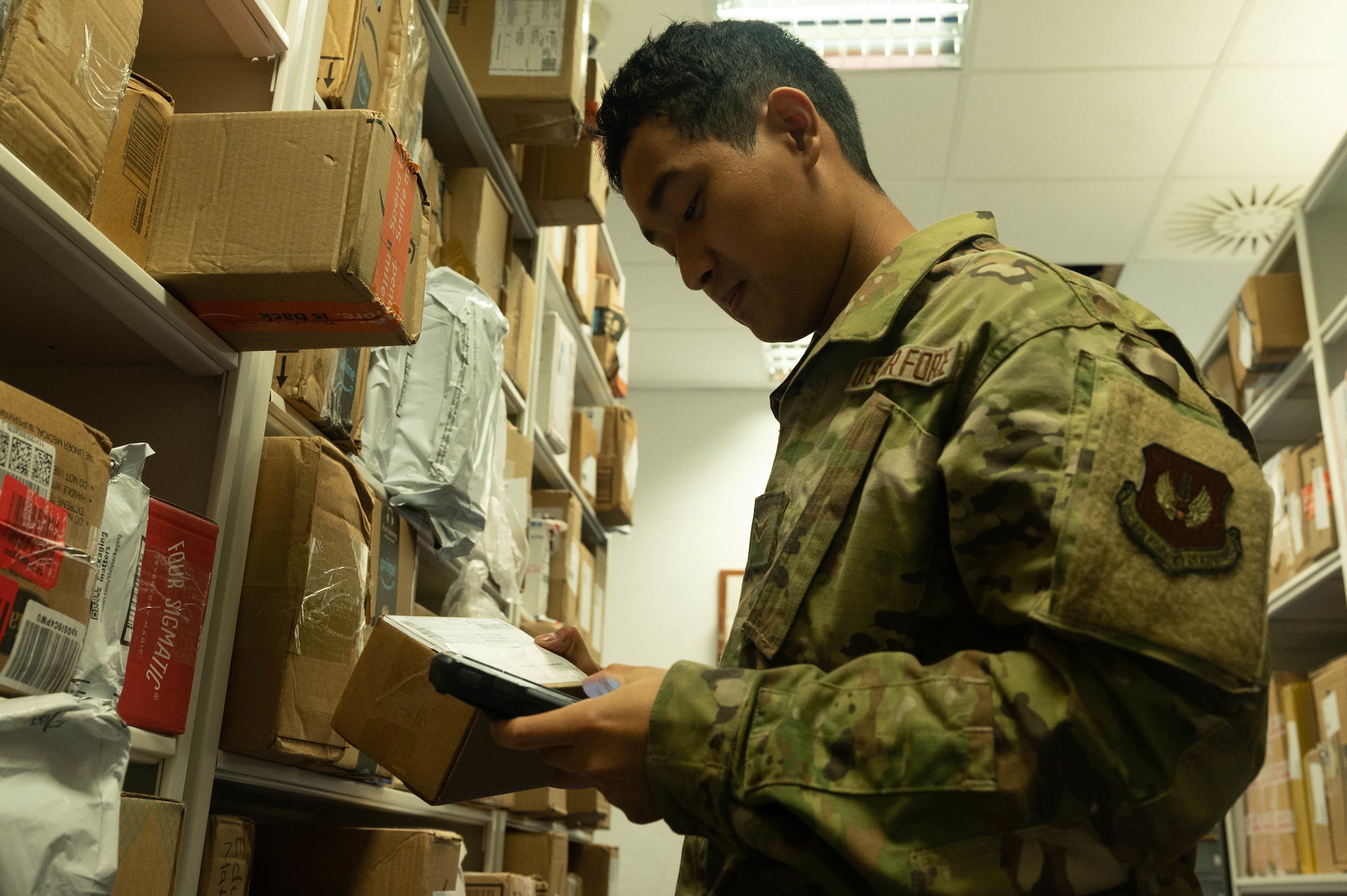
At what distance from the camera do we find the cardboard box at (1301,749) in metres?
2.37

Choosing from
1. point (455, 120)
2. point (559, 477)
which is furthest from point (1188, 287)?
point (455, 120)

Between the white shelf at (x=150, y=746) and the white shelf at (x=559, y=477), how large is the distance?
1.46 metres

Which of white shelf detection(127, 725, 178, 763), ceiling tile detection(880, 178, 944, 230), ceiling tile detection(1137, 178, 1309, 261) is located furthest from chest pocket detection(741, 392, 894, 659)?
ceiling tile detection(1137, 178, 1309, 261)

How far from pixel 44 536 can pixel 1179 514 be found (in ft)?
2.63

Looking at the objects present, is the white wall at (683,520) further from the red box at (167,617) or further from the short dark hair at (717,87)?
→ the red box at (167,617)

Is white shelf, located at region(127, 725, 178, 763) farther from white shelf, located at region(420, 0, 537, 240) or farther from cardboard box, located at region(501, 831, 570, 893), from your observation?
cardboard box, located at region(501, 831, 570, 893)

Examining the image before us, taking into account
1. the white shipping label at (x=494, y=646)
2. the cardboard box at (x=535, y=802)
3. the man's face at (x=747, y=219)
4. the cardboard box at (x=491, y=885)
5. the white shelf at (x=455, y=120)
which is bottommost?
the cardboard box at (x=491, y=885)

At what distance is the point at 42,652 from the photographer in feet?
2.60

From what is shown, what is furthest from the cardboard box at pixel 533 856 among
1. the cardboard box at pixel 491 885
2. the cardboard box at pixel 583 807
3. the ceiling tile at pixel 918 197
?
the ceiling tile at pixel 918 197

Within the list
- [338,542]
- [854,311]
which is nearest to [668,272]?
[338,542]

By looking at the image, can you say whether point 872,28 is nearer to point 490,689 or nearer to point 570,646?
point 570,646

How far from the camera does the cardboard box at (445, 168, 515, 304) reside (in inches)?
78.9

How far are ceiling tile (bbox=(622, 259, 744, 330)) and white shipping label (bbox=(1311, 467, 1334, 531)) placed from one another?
226 cm

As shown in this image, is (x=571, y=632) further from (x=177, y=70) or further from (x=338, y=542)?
(x=177, y=70)
